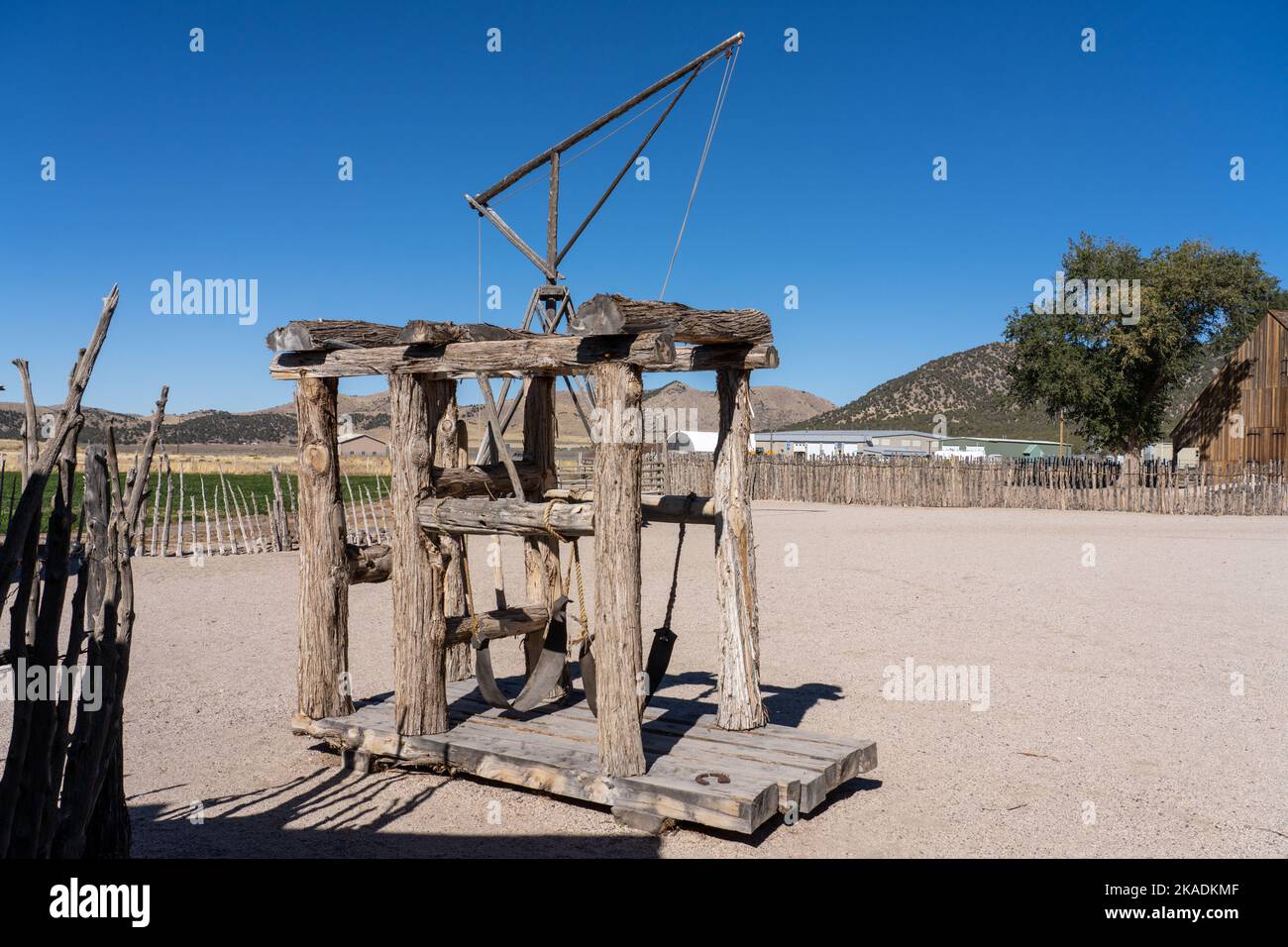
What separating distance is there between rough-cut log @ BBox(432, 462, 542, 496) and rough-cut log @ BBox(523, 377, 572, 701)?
56mm

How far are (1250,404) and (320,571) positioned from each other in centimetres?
3343

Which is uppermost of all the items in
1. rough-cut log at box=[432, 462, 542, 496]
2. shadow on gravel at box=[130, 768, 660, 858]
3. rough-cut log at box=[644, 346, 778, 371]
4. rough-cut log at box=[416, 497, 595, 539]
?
rough-cut log at box=[644, 346, 778, 371]

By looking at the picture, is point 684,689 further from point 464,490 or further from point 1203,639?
point 1203,639

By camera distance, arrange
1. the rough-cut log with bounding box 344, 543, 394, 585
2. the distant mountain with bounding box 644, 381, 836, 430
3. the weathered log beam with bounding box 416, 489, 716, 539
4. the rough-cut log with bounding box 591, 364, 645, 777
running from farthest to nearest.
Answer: the distant mountain with bounding box 644, 381, 836, 430
the rough-cut log with bounding box 344, 543, 394, 585
the weathered log beam with bounding box 416, 489, 716, 539
the rough-cut log with bounding box 591, 364, 645, 777

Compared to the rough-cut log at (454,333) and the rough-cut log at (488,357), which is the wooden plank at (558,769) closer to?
the rough-cut log at (488,357)

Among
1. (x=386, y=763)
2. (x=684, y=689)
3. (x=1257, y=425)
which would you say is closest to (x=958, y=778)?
(x=684, y=689)

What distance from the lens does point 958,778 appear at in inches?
225

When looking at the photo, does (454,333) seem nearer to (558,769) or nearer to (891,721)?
(558,769)

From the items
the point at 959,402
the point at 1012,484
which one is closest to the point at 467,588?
the point at 1012,484

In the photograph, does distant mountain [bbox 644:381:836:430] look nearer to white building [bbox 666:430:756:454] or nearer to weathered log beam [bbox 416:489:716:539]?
white building [bbox 666:430:756:454]

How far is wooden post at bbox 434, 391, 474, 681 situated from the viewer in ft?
19.7

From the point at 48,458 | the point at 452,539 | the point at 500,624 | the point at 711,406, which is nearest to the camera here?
the point at 48,458

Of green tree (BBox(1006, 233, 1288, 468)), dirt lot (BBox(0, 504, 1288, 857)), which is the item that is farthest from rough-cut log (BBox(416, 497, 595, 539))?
green tree (BBox(1006, 233, 1288, 468))

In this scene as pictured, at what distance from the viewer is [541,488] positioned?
6.82m
